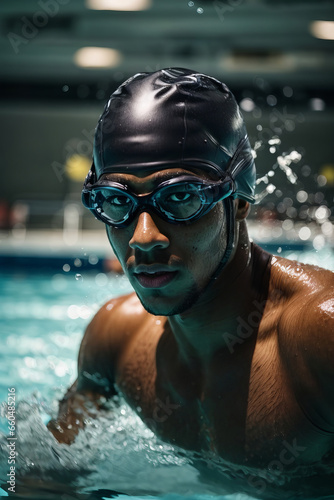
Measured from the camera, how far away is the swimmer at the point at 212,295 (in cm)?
153

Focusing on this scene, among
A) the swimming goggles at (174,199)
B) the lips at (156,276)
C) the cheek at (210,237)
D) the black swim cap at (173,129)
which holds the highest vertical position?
the black swim cap at (173,129)

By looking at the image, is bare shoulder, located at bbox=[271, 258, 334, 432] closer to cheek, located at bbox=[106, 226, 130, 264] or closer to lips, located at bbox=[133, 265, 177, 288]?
lips, located at bbox=[133, 265, 177, 288]

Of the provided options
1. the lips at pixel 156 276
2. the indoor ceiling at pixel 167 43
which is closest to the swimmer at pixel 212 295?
the lips at pixel 156 276

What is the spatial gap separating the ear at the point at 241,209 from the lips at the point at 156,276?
33 centimetres

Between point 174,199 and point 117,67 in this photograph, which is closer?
point 174,199

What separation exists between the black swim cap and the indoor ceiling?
12.0 metres

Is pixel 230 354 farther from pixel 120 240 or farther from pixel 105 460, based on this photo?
pixel 105 460

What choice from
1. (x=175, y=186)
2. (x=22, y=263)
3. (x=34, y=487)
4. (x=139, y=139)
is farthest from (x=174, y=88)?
(x=22, y=263)

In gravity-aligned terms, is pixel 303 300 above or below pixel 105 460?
above

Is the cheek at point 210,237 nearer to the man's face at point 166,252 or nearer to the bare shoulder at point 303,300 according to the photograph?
the man's face at point 166,252

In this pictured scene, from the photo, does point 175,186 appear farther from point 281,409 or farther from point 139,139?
point 281,409

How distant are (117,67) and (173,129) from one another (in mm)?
18409

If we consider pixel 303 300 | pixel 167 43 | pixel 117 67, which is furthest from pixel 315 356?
pixel 117 67

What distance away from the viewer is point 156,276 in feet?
4.99
